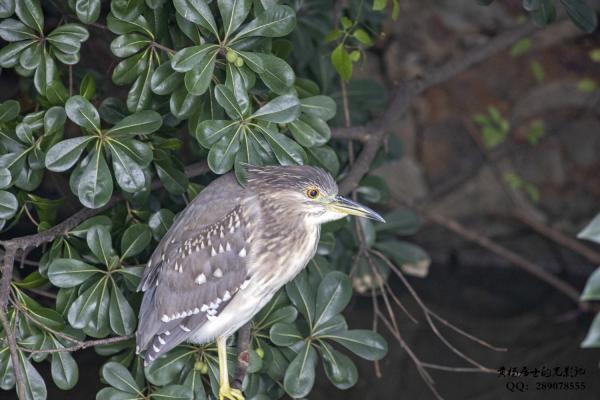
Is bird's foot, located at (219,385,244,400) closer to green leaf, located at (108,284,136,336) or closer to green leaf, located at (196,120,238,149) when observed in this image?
green leaf, located at (108,284,136,336)

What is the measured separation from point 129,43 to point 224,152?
50 cm

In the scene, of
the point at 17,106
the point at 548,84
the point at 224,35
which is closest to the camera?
the point at 224,35

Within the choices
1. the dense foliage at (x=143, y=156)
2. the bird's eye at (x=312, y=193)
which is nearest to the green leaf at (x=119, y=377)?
the dense foliage at (x=143, y=156)

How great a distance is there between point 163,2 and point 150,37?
0.12 m

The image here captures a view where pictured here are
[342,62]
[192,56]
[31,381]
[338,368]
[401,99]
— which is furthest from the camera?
[401,99]

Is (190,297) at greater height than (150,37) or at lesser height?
lesser

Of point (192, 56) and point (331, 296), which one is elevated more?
point (192, 56)

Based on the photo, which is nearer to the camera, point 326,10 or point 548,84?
point 326,10

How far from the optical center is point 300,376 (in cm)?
268

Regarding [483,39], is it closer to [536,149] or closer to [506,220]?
[536,149]

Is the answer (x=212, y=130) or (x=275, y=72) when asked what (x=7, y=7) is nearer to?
(x=212, y=130)

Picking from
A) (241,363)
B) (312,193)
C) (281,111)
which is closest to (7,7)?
(281,111)

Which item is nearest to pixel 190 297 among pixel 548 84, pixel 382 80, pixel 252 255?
pixel 252 255

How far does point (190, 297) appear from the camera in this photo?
8.60ft
